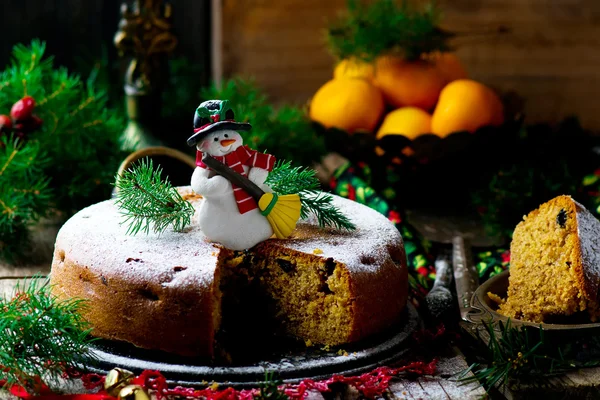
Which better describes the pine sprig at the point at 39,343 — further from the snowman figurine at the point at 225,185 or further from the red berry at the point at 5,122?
the red berry at the point at 5,122

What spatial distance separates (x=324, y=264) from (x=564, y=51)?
6.51ft

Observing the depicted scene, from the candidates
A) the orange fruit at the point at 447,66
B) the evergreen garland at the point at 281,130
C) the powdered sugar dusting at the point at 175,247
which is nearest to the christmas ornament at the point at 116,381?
the powdered sugar dusting at the point at 175,247

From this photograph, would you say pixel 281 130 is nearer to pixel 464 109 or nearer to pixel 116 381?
pixel 464 109

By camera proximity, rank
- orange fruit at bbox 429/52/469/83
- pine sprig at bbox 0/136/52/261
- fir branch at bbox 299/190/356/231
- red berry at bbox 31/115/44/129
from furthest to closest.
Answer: orange fruit at bbox 429/52/469/83 < red berry at bbox 31/115/44/129 < pine sprig at bbox 0/136/52/261 < fir branch at bbox 299/190/356/231

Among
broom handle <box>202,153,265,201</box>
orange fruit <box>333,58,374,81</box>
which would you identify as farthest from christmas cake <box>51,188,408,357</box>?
orange fruit <box>333,58,374,81</box>

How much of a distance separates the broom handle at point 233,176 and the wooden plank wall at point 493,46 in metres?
1.65

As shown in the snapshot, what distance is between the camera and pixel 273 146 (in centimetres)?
246

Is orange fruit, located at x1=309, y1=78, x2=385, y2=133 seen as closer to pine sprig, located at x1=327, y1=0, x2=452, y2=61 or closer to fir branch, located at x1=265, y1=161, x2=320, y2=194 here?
pine sprig, located at x1=327, y1=0, x2=452, y2=61

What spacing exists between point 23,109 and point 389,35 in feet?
3.54

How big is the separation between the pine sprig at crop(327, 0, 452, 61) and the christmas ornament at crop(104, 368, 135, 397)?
1.41 m

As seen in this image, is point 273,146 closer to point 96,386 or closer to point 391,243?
point 391,243

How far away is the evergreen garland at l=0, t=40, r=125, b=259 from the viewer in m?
2.07

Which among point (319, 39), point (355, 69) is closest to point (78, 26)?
point (319, 39)

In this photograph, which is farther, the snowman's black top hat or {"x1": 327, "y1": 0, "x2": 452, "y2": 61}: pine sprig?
{"x1": 327, "y1": 0, "x2": 452, "y2": 61}: pine sprig
